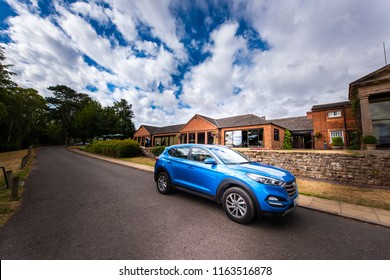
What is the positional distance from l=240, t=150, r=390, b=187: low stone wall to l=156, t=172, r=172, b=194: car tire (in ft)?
24.5

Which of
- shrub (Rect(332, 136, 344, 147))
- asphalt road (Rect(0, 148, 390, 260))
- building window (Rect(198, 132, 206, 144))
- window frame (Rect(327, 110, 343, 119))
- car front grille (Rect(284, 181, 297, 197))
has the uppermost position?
window frame (Rect(327, 110, 343, 119))

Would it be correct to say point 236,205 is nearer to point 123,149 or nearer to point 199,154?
point 199,154

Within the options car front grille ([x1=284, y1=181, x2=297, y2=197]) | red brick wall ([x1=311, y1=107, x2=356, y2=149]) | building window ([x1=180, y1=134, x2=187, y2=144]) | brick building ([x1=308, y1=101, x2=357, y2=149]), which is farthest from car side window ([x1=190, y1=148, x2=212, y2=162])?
building window ([x1=180, y1=134, x2=187, y2=144])

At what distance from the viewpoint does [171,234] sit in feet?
9.76

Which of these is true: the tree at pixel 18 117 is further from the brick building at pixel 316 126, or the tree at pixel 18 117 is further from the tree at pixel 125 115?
the brick building at pixel 316 126

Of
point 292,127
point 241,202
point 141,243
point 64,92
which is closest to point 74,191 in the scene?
point 141,243

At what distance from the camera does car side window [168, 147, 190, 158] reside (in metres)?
5.08

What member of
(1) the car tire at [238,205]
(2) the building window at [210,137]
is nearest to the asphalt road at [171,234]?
(1) the car tire at [238,205]

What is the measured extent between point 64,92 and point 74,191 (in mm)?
68316

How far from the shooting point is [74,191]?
5.64 m

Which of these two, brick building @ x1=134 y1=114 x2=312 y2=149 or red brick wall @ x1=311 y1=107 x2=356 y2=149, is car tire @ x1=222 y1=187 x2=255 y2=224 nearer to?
brick building @ x1=134 y1=114 x2=312 y2=149

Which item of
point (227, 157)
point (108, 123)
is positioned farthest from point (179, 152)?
point (108, 123)

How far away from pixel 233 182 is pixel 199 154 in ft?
4.77
